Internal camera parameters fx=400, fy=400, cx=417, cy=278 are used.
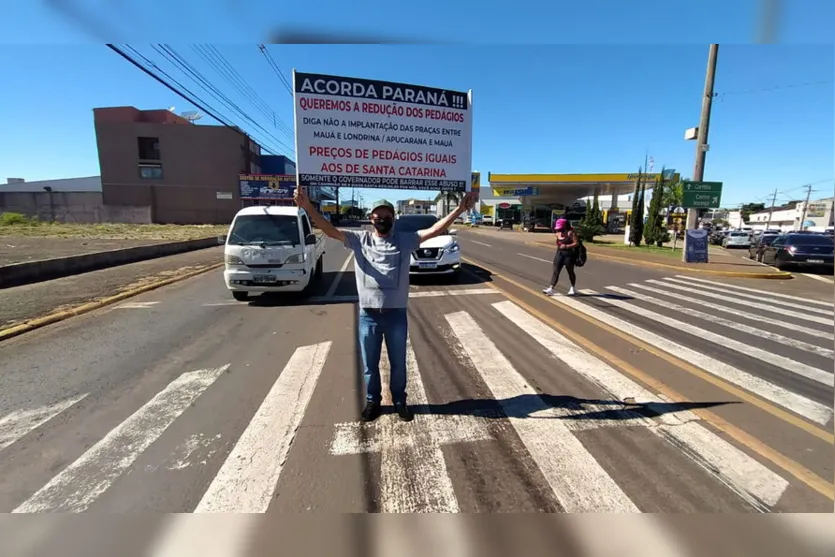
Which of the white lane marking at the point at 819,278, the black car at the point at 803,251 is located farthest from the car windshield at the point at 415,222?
the black car at the point at 803,251

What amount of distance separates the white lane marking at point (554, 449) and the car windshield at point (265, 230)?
17.3 feet

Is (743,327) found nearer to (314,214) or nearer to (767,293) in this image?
(767,293)

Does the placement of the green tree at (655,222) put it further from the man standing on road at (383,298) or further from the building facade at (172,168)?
the building facade at (172,168)

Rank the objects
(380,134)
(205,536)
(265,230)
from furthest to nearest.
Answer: (265,230) < (380,134) < (205,536)

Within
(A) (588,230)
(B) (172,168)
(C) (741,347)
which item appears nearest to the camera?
(C) (741,347)

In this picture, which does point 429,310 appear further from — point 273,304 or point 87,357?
point 87,357

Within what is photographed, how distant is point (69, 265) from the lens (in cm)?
1175

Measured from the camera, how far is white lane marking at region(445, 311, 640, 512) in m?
2.44

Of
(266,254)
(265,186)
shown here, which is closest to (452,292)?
(266,254)

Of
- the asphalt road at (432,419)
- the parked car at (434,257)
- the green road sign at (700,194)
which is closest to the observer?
the asphalt road at (432,419)

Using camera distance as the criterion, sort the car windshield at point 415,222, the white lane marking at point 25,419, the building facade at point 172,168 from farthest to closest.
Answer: the building facade at point 172,168, the car windshield at point 415,222, the white lane marking at point 25,419

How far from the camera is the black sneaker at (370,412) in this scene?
3.44m

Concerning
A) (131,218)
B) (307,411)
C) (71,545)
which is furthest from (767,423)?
(131,218)

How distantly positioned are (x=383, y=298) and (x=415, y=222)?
25.4 ft
